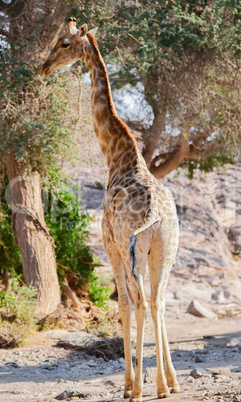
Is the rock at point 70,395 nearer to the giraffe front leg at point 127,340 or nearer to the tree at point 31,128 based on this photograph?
the giraffe front leg at point 127,340

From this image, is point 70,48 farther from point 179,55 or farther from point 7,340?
point 7,340

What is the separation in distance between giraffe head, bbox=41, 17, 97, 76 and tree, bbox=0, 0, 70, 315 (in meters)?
2.73

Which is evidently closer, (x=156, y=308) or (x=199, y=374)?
(x=156, y=308)

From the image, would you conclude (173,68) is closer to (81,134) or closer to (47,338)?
(81,134)

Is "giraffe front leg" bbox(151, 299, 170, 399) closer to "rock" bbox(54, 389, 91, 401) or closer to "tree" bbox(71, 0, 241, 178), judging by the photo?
"rock" bbox(54, 389, 91, 401)

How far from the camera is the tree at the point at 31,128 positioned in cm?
883

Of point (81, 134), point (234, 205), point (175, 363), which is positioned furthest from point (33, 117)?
point (234, 205)

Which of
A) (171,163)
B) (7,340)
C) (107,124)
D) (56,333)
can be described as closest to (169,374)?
(107,124)

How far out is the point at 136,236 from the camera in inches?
172

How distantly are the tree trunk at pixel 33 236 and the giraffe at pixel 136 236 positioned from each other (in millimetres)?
4256

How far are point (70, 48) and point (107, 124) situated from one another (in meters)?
1.28

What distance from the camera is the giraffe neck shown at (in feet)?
16.8

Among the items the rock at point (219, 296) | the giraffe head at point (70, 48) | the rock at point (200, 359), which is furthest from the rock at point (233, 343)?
the rock at point (219, 296)

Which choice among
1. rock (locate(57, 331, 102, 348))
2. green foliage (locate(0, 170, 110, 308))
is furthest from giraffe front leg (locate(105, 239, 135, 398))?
green foliage (locate(0, 170, 110, 308))
